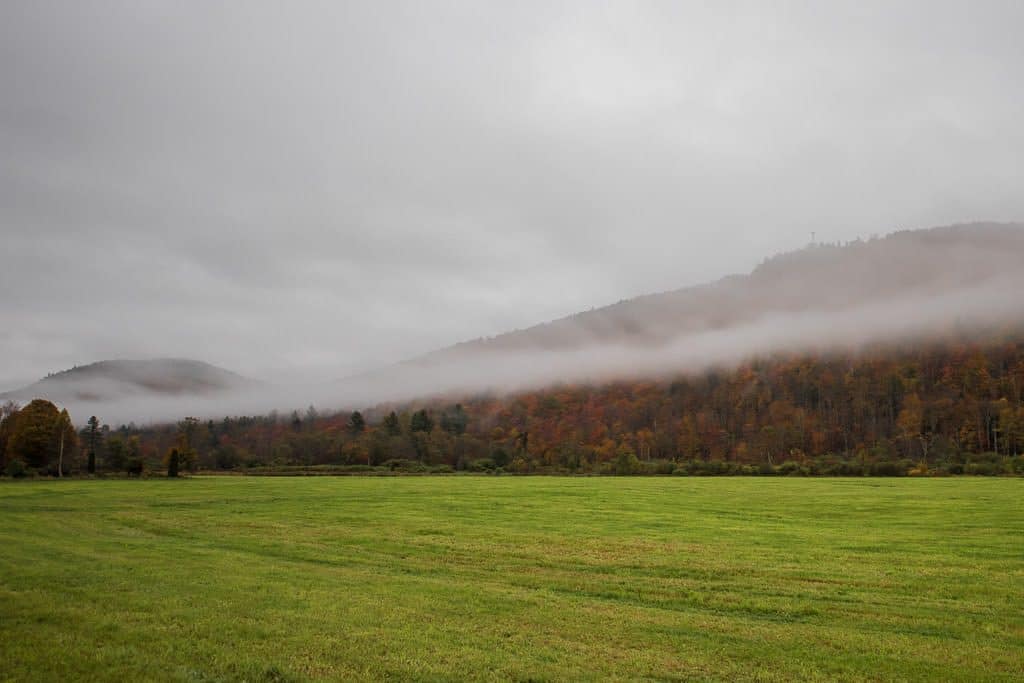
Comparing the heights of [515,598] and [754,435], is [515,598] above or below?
above

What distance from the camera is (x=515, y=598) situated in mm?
16344

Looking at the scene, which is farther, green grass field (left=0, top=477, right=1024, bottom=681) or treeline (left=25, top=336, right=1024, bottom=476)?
treeline (left=25, top=336, right=1024, bottom=476)

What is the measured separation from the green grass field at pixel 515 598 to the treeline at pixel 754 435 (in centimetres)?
7422

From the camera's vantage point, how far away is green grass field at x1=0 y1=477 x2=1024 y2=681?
1163cm

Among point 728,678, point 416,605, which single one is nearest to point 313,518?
point 416,605

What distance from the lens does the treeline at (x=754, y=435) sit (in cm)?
10619

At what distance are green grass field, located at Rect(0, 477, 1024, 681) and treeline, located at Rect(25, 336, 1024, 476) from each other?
74216 mm

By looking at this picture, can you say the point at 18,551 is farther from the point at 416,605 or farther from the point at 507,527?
the point at 507,527

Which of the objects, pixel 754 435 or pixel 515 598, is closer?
pixel 515 598

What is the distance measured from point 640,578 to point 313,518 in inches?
802

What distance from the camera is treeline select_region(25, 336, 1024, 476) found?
10619 centimetres

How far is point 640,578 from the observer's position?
18938mm

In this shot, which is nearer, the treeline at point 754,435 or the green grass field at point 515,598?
the green grass field at point 515,598

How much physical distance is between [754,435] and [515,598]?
157 meters
